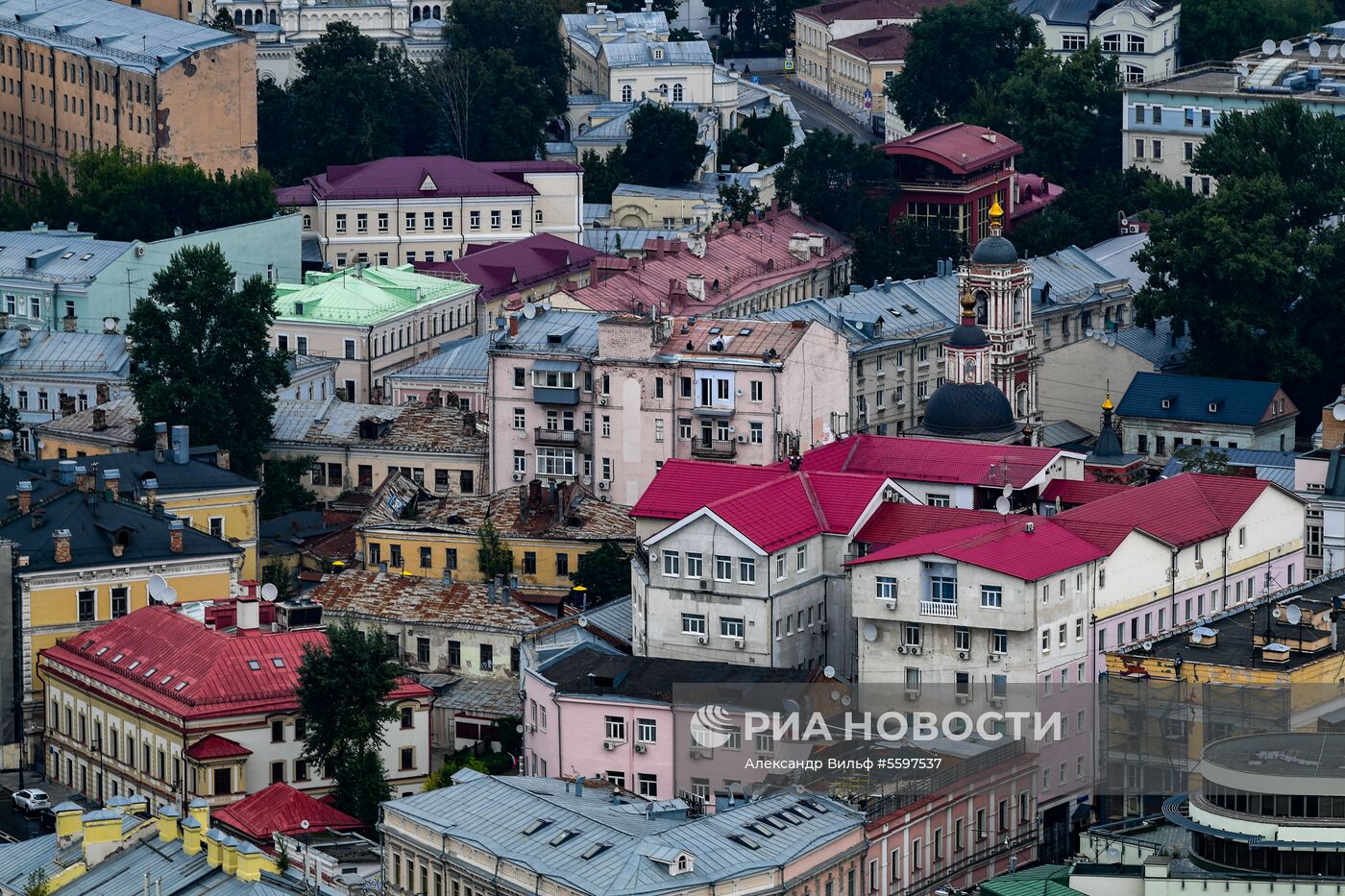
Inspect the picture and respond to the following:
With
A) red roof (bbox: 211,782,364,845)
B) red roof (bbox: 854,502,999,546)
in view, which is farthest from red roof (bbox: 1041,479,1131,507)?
red roof (bbox: 211,782,364,845)

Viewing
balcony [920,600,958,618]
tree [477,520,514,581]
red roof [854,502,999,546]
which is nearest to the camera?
balcony [920,600,958,618]

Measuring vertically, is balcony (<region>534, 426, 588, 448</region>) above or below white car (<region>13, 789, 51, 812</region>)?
above

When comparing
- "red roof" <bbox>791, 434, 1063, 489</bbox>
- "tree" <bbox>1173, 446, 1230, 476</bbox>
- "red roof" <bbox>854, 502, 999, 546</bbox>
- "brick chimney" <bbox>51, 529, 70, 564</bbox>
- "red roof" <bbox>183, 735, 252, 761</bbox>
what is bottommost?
"red roof" <bbox>183, 735, 252, 761</bbox>

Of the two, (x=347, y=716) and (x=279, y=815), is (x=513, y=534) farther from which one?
(x=279, y=815)

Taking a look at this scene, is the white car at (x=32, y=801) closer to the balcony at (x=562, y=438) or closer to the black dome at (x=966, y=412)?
the balcony at (x=562, y=438)

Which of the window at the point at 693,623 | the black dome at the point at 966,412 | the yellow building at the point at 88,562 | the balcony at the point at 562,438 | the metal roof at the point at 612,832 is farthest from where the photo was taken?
the black dome at the point at 966,412

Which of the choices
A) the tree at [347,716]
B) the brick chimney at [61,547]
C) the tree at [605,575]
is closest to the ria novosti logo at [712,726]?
the tree at [347,716]

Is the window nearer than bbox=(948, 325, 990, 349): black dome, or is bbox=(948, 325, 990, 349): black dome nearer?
the window

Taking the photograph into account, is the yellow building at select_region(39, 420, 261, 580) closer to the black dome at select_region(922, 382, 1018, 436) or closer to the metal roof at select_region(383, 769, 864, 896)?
the black dome at select_region(922, 382, 1018, 436)
